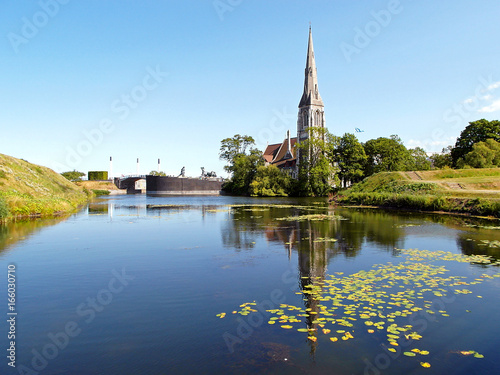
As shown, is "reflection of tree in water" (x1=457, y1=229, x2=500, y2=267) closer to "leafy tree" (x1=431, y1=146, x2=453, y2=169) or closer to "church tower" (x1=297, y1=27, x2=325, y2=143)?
"leafy tree" (x1=431, y1=146, x2=453, y2=169)

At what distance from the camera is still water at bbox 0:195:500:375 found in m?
6.45

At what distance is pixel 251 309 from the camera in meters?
8.73

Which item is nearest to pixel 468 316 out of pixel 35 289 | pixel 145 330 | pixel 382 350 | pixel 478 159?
pixel 382 350

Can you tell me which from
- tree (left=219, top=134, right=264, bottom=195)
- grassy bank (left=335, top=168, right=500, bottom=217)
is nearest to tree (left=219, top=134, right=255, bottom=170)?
tree (left=219, top=134, right=264, bottom=195)

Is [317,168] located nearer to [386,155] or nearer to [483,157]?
[386,155]

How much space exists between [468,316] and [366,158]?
83.8 m

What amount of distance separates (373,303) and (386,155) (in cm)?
8633

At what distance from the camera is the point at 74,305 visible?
30.4ft

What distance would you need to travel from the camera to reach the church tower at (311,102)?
374 ft

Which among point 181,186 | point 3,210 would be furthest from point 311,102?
point 3,210

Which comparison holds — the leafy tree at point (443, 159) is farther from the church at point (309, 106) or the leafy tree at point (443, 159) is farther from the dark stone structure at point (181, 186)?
the dark stone structure at point (181, 186)

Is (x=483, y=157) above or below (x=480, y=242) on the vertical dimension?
above

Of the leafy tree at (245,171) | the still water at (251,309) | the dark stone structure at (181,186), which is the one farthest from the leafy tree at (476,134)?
the dark stone structure at (181,186)

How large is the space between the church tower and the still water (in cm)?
10110
